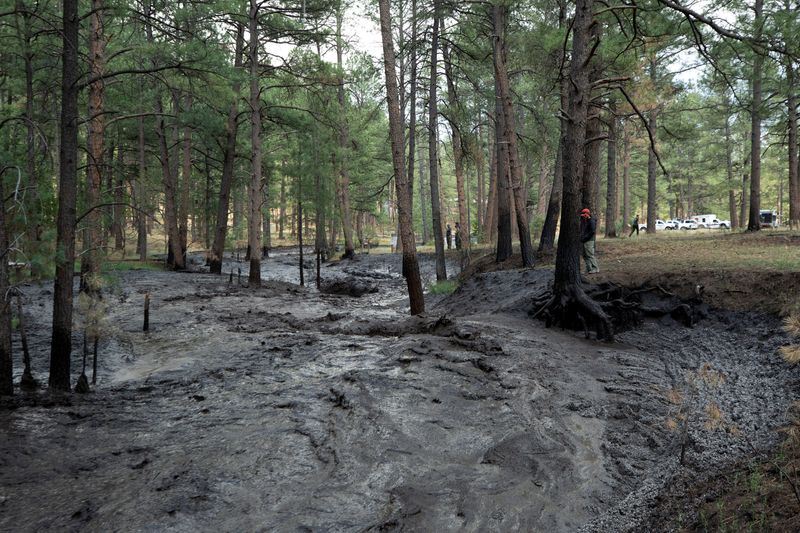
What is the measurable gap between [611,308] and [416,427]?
6.18 meters

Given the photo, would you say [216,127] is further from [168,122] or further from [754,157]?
[754,157]

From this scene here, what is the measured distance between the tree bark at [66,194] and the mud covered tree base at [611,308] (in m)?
8.20

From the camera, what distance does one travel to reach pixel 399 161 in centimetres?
1119

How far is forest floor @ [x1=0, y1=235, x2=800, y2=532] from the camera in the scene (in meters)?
4.01

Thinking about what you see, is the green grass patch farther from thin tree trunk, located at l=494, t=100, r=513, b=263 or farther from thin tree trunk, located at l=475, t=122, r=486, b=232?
thin tree trunk, located at l=475, t=122, r=486, b=232

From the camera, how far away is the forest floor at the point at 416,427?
401 cm

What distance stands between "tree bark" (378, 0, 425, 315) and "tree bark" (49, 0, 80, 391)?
19.9 ft

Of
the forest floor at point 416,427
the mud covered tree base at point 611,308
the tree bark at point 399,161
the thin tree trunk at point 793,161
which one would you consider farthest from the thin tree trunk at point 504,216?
the thin tree trunk at point 793,161

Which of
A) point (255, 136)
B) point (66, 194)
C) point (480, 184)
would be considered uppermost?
point (480, 184)

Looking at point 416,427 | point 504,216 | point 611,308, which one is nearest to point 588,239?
point 611,308

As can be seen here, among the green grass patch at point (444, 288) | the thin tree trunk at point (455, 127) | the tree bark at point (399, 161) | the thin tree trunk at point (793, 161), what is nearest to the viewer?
the tree bark at point (399, 161)

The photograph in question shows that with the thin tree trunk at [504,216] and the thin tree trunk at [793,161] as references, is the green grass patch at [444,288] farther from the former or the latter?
the thin tree trunk at [793,161]

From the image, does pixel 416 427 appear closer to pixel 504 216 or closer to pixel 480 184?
pixel 504 216

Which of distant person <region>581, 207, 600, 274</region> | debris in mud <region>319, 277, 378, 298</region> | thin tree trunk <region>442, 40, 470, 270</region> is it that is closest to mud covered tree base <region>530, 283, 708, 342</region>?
distant person <region>581, 207, 600, 274</region>
